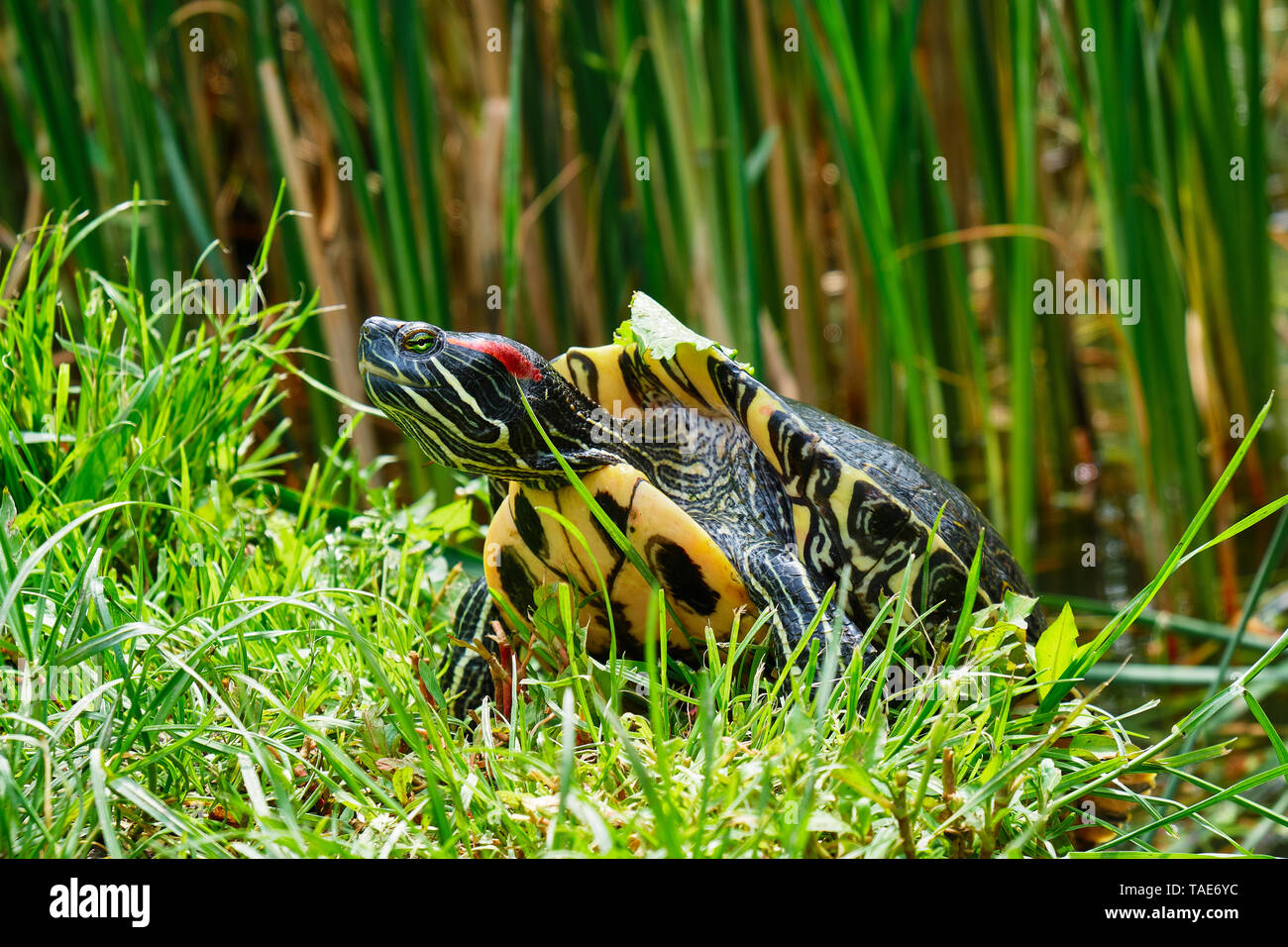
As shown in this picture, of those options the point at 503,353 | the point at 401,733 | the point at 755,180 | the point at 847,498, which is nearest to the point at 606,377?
the point at 503,353

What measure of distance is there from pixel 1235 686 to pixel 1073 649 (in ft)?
0.36

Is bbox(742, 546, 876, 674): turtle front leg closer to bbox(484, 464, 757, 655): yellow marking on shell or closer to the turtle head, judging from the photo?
bbox(484, 464, 757, 655): yellow marking on shell

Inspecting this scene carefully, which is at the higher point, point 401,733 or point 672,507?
point 672,507

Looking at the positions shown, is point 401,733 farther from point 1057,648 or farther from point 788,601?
point 1057,648

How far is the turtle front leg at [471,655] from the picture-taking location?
109 centimetres

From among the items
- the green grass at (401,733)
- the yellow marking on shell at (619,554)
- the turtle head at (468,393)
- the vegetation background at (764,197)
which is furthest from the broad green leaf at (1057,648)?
the vegetation background at (764,197)

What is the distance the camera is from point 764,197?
8.09ft

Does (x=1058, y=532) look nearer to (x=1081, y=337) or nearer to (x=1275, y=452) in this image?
(x=1275, y=452)

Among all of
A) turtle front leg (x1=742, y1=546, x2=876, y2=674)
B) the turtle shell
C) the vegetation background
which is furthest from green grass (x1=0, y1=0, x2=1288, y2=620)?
turtle front leg (x1=742, y1=546, x2=876, y2=674)

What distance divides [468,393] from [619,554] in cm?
22

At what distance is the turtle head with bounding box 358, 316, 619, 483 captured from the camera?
3.26 feet

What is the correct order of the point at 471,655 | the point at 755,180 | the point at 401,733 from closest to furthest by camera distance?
the point at 401,733 → the point at 471,655 → the point at 755,180
